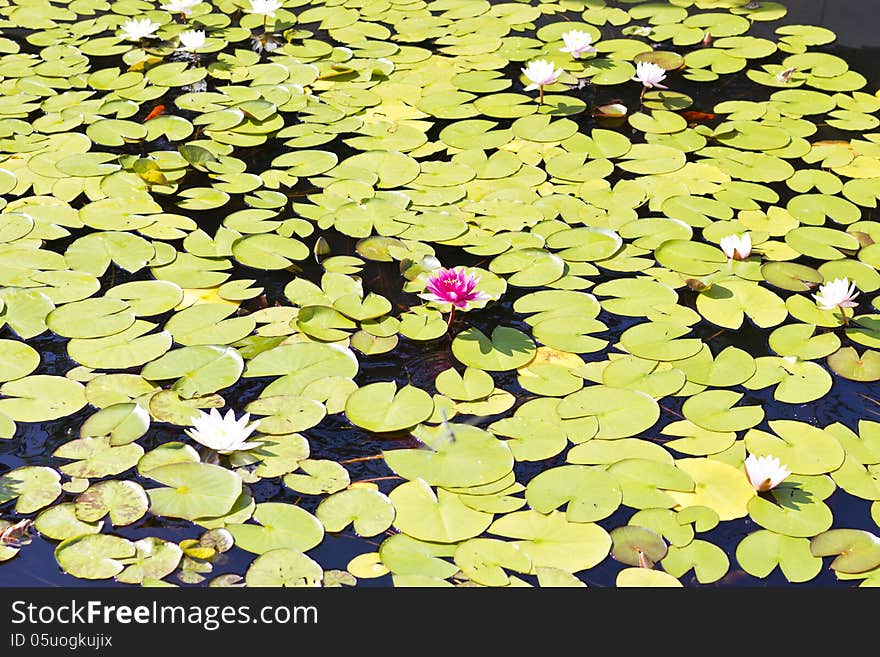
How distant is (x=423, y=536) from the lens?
1.94 meters

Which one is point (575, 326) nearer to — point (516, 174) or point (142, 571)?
point (516, 174)

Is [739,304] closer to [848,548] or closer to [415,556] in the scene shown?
[848,548]

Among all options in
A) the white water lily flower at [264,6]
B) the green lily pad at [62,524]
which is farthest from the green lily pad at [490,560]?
the white water lily flower at [264,6]

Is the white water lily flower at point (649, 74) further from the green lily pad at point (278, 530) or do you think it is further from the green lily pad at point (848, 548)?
the green lily pad at point (278, 530)

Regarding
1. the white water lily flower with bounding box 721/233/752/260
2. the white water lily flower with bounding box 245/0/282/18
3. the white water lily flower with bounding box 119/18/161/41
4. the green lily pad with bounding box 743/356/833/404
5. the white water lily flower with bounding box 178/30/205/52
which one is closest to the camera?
the green lily pad with bounding box 743/356/833/404

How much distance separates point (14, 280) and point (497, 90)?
74.2 inches

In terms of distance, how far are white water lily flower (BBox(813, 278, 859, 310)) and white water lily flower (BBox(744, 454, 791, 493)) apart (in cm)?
65

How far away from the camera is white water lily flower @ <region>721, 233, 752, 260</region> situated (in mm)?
2693

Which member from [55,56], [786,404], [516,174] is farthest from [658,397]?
[55,56]

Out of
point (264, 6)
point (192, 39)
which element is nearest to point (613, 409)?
point (192, 39)

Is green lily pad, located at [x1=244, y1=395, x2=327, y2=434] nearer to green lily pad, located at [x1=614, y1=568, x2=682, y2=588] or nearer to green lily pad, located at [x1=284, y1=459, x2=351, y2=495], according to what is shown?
green lily pad, located at [x1=284, y1=459, x2=351, y2=495]

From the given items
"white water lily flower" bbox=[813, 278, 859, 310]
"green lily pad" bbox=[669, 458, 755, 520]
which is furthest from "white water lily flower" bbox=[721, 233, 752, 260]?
"green lily pad" bbox=[669, 458, 755, 520]

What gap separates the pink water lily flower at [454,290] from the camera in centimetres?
239

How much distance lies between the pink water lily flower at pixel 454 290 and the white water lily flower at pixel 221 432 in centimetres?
57
